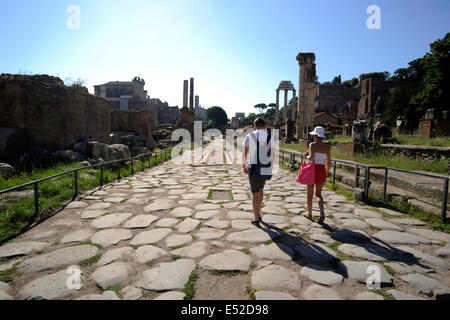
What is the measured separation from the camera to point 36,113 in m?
8.53

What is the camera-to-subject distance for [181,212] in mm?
4094

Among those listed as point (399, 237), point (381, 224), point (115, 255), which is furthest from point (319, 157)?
point (115, 255)

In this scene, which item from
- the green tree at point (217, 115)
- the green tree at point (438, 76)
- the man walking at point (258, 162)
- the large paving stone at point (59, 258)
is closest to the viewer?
the large paving stone at point (59, 258)

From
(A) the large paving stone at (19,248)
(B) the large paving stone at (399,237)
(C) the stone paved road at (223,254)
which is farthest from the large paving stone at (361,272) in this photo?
(A) the large paving stone at (19,248)

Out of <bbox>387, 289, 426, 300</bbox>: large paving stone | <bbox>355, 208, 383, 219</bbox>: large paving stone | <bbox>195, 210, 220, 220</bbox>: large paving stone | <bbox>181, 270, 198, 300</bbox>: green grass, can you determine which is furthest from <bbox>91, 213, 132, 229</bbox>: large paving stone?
<bbox>355, 208, 383, 219</bbox>: large paving stone

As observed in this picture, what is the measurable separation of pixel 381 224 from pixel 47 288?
4.06 m

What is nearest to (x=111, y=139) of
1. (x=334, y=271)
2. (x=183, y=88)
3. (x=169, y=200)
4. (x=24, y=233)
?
(x=169, y=200)

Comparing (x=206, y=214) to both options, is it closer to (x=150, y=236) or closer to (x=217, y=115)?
(x=150, y=236)

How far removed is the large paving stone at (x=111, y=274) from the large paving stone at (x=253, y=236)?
1234mm

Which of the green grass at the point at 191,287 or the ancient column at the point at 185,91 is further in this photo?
the ancient column at the point at 185,91

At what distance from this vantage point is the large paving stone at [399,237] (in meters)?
2.98

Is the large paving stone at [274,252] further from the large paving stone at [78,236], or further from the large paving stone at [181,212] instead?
the large paving stone at [78,236]
